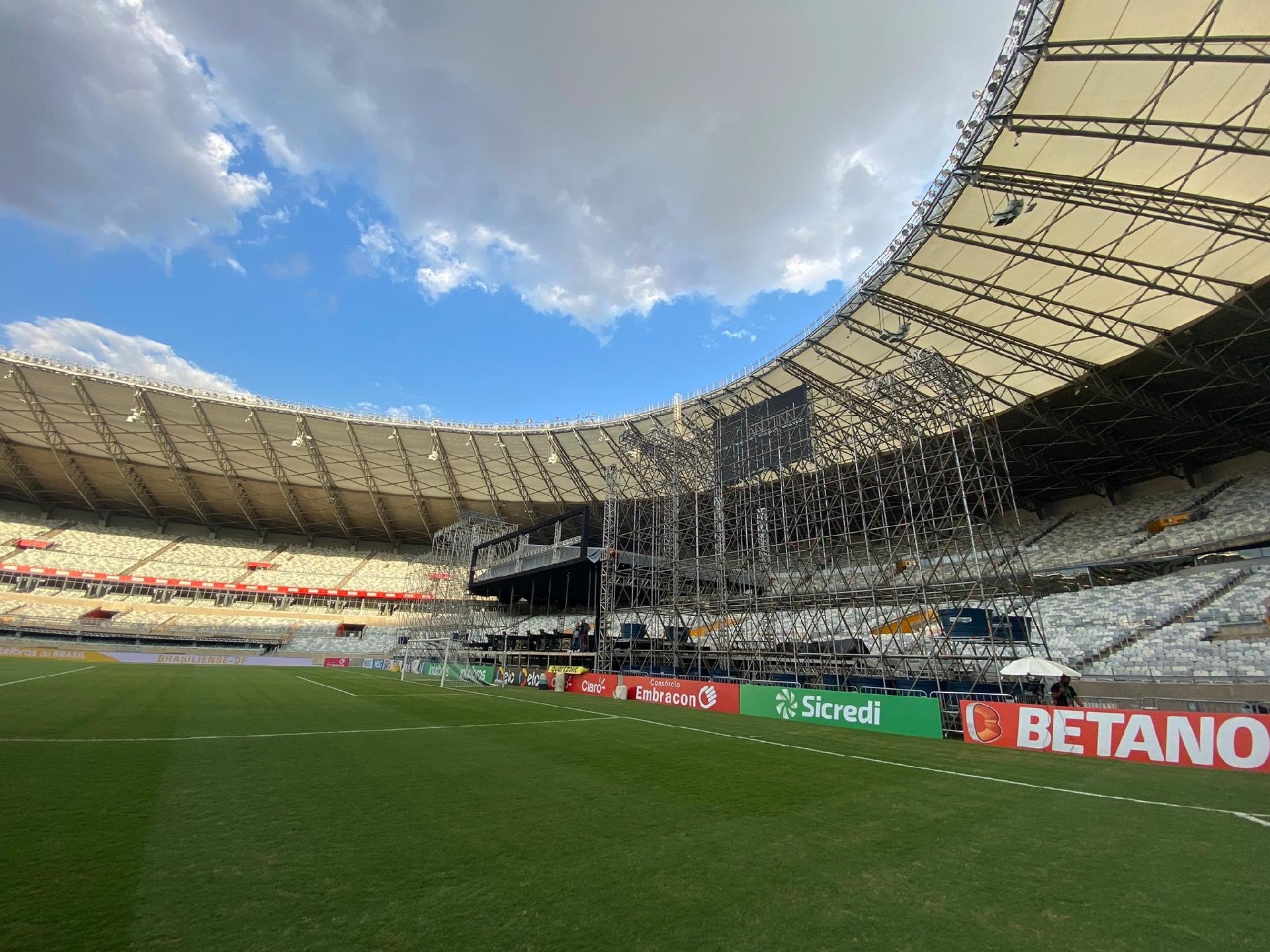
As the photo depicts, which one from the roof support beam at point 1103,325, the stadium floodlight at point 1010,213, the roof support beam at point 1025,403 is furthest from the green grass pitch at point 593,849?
the roof support beam at point 1025,403

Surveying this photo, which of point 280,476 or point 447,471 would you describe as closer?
point 280,476

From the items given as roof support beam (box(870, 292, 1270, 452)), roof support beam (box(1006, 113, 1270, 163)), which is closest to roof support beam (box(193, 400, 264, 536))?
roof support beam (box(870, 292, 1270, 452))

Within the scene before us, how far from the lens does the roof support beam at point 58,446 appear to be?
38.7 m

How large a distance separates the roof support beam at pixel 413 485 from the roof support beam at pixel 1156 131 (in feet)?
137

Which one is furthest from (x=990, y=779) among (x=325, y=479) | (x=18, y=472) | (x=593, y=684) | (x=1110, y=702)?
(x=18, y=472)

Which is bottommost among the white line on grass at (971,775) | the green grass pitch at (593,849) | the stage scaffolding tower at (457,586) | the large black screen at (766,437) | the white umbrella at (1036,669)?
the white line on grass at (971,775)

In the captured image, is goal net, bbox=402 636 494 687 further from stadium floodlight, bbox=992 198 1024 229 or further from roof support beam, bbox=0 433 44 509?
roof support beam, bbox=0 433 44 509

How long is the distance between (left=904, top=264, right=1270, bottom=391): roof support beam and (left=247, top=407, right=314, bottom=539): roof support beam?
148 ft

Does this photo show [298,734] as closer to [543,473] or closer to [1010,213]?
[1010,213]

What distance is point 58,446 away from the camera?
148 ft

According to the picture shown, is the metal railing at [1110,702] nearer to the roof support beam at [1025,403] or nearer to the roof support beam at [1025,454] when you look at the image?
the roof support beam at [1025,403]

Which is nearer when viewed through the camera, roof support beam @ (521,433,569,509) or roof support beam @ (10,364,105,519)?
roof support beam @ (10,364,105,519)

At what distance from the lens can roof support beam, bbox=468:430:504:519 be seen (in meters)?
45.4

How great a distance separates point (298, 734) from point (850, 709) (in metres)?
13.1
